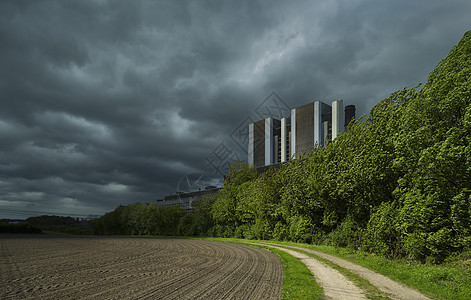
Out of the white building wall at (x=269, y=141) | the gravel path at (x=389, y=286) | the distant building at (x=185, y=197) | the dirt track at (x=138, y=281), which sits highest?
the white building wall at (x=269, y=141)

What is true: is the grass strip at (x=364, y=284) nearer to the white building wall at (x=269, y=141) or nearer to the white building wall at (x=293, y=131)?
the white building wall at (x=293, y=131)

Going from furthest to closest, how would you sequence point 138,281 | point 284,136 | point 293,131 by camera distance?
point 284,136 < point 293,131 < point 138,281

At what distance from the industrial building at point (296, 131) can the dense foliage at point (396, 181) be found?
44.1 meters

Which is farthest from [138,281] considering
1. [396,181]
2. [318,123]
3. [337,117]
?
[318,123]

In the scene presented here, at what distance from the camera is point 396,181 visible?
22.7 m

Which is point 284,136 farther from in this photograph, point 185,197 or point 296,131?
point 185,197

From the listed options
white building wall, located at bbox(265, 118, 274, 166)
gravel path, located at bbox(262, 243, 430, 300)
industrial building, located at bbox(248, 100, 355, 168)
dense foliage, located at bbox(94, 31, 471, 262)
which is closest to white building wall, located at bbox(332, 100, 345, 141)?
industrial building, located at bbox(248, 100, 355, 168)

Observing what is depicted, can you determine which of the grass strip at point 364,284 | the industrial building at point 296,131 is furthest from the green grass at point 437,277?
the industrial building at point 296,131

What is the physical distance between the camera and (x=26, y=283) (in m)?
11.9

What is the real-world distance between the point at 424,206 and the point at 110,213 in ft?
317

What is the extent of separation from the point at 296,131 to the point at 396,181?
7628 cm

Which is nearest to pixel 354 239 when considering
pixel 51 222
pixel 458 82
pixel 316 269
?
pixel 316 269

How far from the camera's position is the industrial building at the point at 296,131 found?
87062 mm

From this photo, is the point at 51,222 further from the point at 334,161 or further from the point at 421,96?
the point at 421,96
